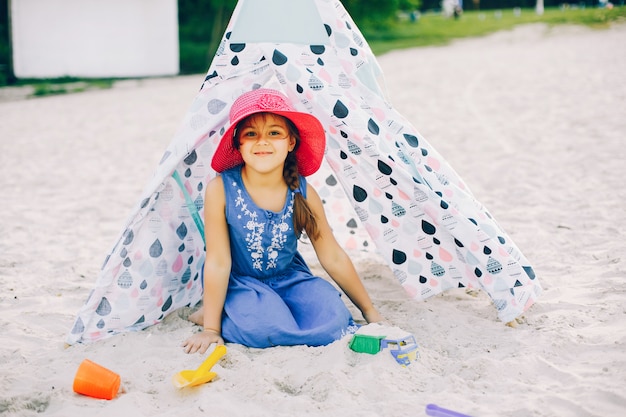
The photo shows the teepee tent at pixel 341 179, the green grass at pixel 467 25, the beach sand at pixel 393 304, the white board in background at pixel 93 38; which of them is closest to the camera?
the beach sand at pixel 393 304

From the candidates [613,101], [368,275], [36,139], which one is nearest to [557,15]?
[613,101]

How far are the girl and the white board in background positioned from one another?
1443 centimetres

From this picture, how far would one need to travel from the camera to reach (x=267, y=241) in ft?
10.8

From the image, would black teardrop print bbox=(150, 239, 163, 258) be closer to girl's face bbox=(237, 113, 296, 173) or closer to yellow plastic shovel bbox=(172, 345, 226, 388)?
girl's face bbox=(237, 113, 296, 173)

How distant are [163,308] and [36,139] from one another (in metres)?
6.10

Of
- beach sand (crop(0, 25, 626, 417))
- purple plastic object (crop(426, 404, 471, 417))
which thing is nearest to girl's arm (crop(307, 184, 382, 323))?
beach sand (crop(0, 25, 626, 417))

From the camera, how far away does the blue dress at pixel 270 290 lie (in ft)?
10.0

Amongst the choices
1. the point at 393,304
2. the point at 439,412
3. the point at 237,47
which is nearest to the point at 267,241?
the point at 393,304

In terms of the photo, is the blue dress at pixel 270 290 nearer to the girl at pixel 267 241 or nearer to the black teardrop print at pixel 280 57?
the girl at pixel 267 241

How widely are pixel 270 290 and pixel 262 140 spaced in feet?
2.39

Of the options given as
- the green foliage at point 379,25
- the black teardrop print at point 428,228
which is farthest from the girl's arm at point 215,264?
the green foliage at point 379,25

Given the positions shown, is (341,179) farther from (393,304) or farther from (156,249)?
(156,249)

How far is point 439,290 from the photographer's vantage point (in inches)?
140

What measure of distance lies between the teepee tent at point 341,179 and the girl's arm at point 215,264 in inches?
10.0
